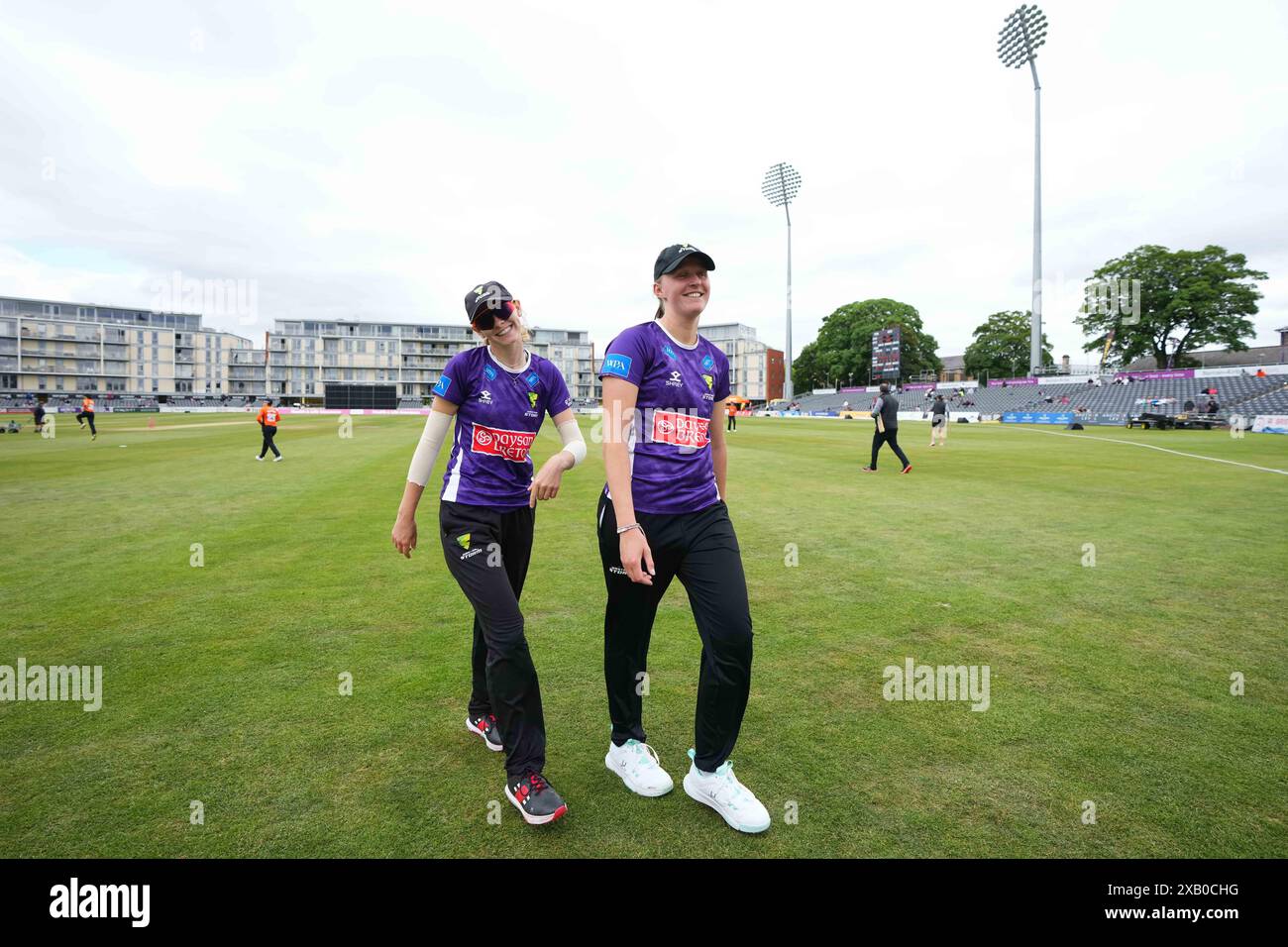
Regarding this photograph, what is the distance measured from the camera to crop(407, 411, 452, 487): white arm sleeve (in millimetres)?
3357

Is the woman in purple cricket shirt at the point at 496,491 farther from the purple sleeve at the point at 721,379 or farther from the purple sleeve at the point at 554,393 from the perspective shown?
the purple sleeve at the point at 721,379

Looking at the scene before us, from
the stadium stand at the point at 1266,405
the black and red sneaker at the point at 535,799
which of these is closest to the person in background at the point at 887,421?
the black and red sneaker at the point at 535,799

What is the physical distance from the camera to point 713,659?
9.80 feet

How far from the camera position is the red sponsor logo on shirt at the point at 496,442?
3447 millimetres

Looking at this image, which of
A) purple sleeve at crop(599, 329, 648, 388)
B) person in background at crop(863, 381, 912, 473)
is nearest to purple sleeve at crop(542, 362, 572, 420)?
purple sleeve at crop(599, 329, 648, 388)

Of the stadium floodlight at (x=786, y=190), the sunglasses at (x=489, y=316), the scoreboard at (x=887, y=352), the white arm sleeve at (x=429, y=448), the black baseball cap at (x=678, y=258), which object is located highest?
the stadium floodlight at (x=786, y=190)

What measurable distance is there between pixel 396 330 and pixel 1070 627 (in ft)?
460

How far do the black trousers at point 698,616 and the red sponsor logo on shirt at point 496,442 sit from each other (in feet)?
1.89

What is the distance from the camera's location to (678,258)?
3.11 meters

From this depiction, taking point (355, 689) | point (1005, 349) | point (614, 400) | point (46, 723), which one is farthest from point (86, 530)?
point (1005, 349)

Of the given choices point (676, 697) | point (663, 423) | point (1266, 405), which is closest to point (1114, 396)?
point (1266, 405)

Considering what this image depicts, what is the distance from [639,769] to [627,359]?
79.0 inches

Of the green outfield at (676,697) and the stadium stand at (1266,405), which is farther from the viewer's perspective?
the stadium stand at (1266,405)
